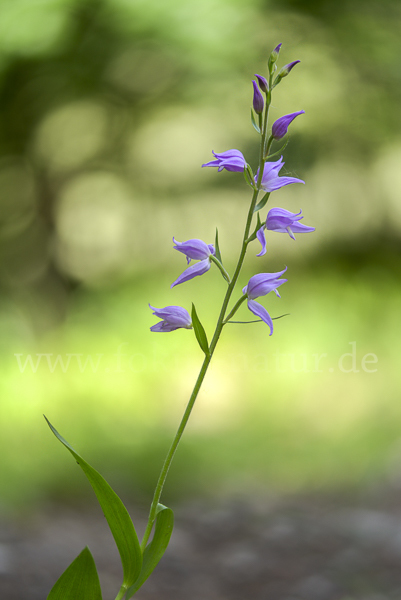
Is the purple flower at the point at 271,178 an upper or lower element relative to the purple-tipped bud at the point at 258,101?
lower

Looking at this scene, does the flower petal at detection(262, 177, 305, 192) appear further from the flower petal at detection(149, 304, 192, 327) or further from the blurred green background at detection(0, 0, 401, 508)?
the blurred green background at detection(0, 0, 401, 508)

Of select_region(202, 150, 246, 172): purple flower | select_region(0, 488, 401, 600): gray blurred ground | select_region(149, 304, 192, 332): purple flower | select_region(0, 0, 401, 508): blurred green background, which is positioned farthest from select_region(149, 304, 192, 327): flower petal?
select_region(0, 0, 401, 508): blurred green background

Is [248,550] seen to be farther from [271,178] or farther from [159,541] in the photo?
[271,178]

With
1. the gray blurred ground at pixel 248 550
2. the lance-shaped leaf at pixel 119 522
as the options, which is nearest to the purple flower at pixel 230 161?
the lance-shaped leaf at pixel 119 522

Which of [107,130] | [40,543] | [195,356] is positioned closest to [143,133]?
[107,130]

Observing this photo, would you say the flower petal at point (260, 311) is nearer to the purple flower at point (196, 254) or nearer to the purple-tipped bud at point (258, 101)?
the purple flower at point (196, 254)

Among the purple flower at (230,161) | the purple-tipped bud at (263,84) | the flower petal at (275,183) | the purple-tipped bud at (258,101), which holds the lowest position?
the flower petal at (275,183)
